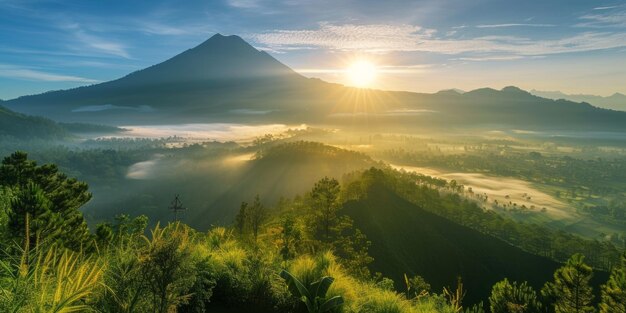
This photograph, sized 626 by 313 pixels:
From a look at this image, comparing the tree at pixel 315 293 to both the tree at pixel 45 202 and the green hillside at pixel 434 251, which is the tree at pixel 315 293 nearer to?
the tree at pixel 45 202

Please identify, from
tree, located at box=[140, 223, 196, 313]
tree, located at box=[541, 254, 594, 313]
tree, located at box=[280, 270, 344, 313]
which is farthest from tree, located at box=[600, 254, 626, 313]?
tree, located at box=[140, 223, 196, 313]

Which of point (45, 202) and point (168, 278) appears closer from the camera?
point (168, 278)

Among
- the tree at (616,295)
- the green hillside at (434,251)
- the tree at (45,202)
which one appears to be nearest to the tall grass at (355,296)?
the tree at (45,202)

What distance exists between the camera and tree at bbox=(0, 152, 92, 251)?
1641 cm

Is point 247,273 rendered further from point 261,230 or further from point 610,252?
point 610,252

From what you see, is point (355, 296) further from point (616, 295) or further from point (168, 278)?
point (616, 295)

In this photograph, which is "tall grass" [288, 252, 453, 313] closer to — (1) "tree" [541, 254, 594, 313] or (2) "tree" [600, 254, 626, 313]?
(2) "tree" [600, 254, 626, 313]

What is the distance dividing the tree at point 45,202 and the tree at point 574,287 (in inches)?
2007

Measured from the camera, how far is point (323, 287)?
29.8ft

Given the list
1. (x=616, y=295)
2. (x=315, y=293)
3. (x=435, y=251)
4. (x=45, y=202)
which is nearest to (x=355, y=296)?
(x=315, y=293)

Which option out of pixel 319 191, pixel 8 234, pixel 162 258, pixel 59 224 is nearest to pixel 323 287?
pixel 162 258

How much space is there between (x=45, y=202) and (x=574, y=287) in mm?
54721

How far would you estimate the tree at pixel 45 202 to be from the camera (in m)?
16.4

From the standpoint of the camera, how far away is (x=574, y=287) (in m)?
44.4
